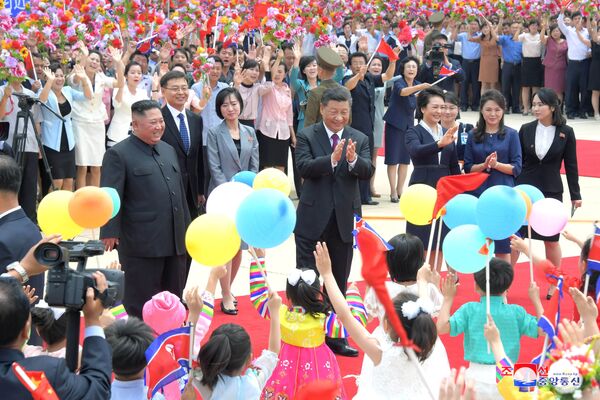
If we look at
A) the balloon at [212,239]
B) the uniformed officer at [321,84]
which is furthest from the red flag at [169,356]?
the uniformed officer at [321,84]

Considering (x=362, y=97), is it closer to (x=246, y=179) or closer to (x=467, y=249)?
(x=246, y=179)

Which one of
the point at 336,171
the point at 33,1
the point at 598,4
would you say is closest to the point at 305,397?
the point at 336,171

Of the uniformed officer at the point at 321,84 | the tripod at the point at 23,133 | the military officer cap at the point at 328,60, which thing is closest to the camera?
the tripod at the point at 23,133

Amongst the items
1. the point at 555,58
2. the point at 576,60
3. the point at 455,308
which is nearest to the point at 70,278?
the point at 455,308

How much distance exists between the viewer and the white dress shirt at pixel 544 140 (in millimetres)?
8109

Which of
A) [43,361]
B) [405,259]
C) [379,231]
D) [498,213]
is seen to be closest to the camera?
[43,361]

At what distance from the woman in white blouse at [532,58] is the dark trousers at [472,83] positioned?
4.81ft

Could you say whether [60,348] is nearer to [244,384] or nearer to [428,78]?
[244,384]

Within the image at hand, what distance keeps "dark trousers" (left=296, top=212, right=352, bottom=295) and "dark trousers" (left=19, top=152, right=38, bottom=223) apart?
13.6 feet

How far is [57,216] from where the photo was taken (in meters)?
5.28

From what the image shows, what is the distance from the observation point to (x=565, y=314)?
7254mm

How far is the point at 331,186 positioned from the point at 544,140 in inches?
92.2

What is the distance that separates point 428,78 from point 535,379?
10.4m

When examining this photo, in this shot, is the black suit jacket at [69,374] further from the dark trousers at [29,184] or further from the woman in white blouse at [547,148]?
the dark trousers at [29,184]
